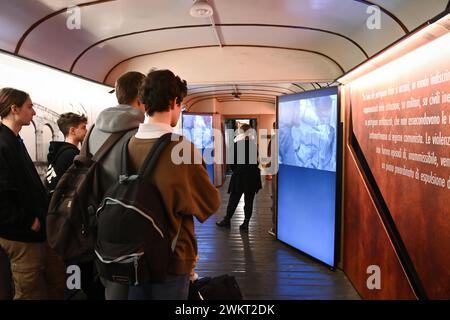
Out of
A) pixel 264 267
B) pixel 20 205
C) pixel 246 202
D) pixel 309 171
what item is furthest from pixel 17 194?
pixel 246 202

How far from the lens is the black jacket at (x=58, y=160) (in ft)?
8.86

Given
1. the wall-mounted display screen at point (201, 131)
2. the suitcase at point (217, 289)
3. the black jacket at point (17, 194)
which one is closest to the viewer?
the suitcase at point (217, 289)

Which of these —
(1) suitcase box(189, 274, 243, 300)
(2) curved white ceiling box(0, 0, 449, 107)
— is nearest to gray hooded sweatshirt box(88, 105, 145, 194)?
(1) suitcase box(189, 274, 243, 300)

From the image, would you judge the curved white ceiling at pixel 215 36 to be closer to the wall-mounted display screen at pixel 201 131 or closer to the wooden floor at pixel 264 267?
the wooden floor at pixel 264 267

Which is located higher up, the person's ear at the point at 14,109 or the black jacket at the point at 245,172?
the person's ear at the point at 14,109

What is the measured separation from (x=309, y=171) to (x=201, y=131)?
17.8ft

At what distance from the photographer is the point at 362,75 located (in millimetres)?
3250

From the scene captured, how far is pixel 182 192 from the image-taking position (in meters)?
1.40

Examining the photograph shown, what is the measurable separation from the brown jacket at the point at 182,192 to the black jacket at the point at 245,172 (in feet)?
14.0

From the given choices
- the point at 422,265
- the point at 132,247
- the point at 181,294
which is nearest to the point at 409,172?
the point at 422,265

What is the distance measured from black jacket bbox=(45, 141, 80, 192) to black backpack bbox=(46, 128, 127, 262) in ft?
4.14

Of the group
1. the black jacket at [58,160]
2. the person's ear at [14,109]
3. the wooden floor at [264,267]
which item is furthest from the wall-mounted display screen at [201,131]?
the person's ear at [14,109]

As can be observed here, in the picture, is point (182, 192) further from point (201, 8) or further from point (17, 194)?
point (201, 8)
